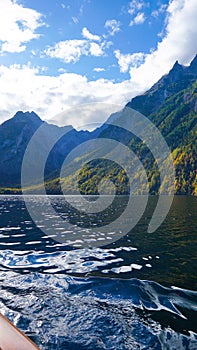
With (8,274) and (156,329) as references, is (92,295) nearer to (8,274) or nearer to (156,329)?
(156,329)

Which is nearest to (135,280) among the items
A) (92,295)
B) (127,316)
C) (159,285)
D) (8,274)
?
(159,285)

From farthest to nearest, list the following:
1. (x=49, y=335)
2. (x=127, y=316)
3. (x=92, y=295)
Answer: (x=92, y=295) → (x=127, y=316) → (x=49, y=335)

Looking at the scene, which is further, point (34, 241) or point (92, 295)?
point (34, 241)

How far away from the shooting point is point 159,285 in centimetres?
1742

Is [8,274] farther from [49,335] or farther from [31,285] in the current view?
[49,335]

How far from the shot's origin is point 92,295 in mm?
15422

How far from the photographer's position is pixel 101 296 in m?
15.3

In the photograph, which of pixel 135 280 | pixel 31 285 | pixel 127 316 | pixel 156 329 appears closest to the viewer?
pixel 156 329

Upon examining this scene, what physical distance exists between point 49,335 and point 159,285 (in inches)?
349

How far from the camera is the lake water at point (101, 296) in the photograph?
35.7 feet

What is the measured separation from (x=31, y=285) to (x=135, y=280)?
6.77m

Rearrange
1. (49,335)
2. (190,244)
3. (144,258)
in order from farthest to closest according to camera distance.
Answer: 1. (190,244)
2. (144,258)
3. (49,335)

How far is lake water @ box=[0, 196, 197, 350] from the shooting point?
10885 millimetres

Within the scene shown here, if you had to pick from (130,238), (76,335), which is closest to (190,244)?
(130,238)
